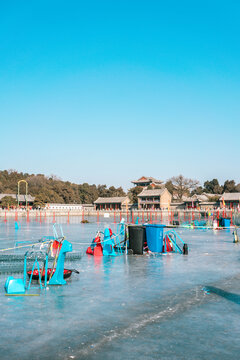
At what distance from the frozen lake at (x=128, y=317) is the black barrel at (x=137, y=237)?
4.66 metres

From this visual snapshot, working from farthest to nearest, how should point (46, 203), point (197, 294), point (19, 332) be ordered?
point (46, 203) → point (197, 294) → point (19, 332)

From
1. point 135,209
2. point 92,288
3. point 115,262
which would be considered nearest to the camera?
point 92,288

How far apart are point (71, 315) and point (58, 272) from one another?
3.42 m

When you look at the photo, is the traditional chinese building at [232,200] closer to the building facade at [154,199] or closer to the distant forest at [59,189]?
the building facade at [154,199]

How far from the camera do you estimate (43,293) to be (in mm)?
11164

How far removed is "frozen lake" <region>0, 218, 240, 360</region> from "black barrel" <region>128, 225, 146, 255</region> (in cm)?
466

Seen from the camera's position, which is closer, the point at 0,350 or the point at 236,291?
the point at 0,350

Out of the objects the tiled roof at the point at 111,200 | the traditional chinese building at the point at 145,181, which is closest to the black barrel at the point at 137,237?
the tiled roof at the point at 111,200

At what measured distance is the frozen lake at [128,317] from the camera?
6875 millimetres

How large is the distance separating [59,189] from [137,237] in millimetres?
113642

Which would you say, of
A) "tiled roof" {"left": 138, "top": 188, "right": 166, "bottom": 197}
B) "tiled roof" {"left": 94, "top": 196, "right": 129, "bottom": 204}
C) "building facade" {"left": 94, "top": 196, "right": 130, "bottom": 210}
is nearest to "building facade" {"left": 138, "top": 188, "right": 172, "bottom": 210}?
"tiled roof" {"left": 138, "top": 188, "right": 166, "bottom": 197}

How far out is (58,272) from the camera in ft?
40.3

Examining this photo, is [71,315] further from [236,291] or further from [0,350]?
[236,291]

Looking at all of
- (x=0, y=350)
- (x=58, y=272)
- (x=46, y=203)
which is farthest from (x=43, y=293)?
(x=46, y=203)
